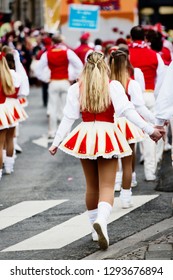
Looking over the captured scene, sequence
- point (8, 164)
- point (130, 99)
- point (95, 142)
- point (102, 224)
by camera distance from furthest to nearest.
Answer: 1. point (8, 164)
2. point (130, 99)
3. point (95, 142)
4. point (102, 224)

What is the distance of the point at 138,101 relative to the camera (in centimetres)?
1032

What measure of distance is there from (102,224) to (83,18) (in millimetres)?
16164

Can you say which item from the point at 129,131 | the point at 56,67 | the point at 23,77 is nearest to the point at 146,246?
the point at 129,131

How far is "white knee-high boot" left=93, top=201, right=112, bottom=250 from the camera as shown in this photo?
8.88 m

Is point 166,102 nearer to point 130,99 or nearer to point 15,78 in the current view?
point 130,99

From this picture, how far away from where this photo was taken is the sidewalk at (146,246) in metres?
8.58

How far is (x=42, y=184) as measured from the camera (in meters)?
13.3

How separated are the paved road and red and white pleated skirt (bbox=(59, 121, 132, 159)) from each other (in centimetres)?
91

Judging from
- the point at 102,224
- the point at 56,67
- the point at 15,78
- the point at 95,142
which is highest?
the point at 95,142

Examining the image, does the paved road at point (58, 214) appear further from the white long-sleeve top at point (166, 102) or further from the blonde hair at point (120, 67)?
the blonde hair at point (120, 67)

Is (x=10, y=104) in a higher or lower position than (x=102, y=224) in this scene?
lower

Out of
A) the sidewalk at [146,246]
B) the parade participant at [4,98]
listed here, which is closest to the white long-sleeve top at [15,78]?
the parade participant at [4,98]
